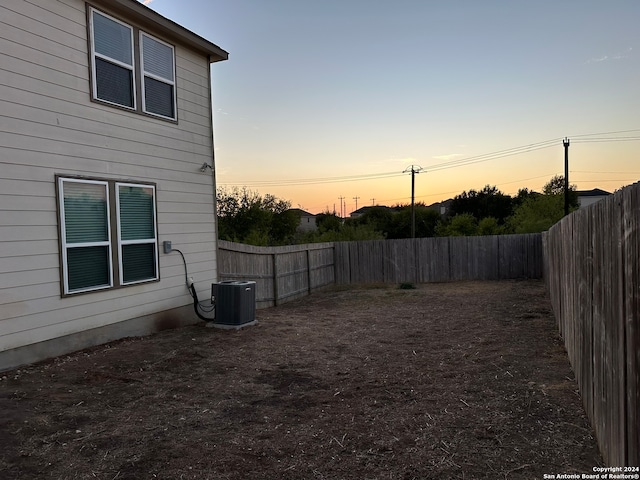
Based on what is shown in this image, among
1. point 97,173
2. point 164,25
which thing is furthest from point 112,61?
point 97,173

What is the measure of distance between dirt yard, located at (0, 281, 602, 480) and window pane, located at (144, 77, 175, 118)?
396 cm

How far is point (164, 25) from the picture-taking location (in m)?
7.23

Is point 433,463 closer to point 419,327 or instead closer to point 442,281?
point 419,327

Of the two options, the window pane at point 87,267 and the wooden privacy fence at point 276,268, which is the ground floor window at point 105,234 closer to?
the window pane at point 87,267

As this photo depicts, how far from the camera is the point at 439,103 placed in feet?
46.9

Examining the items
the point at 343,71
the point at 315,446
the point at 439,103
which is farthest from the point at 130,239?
the point at 439,103

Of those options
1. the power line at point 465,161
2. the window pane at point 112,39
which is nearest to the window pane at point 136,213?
the window pane at point 112,39

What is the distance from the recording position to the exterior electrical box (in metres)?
7.58

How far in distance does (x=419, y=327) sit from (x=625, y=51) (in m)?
8.50

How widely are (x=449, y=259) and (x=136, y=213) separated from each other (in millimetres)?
12416

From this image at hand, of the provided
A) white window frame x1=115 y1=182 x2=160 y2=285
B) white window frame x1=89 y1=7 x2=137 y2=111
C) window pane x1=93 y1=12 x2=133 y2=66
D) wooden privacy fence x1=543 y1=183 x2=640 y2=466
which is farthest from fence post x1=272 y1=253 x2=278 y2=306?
wooden privacy fence x1=543 y1=183 x2=640 y2=466

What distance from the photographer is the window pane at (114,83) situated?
250 inches

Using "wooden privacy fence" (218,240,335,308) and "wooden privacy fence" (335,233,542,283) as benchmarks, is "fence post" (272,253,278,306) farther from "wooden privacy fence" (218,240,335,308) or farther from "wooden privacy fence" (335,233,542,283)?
"wooden privacy fence" (335,233,542,283)

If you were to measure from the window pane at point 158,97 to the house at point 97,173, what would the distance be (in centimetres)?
3
